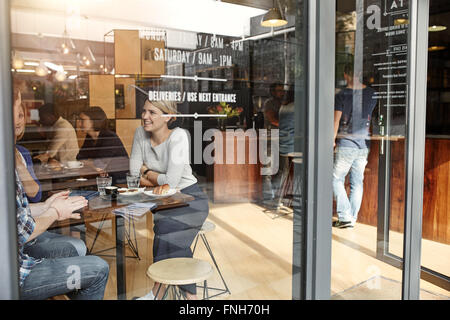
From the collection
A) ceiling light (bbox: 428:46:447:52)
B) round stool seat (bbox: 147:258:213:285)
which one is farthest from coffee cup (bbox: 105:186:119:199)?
ceiling light (bbox: 428:46:447:52)

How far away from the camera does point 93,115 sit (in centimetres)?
266

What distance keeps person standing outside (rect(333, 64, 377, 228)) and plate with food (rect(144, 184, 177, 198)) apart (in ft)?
3.36

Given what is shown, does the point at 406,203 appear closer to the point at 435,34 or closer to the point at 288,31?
the point at 288,31

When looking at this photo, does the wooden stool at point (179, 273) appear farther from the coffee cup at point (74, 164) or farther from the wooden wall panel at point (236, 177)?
the coffee cup at point (74, 164)

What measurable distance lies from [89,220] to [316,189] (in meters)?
1.26

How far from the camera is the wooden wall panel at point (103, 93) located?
2.68 meters

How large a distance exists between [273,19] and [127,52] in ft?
3.28

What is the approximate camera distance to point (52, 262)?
1.64 meters

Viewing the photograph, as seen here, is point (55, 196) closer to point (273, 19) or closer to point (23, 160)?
point (23, 160)

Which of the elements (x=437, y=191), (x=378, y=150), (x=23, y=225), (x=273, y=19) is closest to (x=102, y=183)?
(x=23, y=225)

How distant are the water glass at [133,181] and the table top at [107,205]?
0.12 meters

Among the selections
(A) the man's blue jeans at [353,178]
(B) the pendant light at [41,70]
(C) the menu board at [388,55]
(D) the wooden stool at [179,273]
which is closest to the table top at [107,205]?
(D) the wooden stool at [179,273]

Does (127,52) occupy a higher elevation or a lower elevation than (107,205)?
higher
